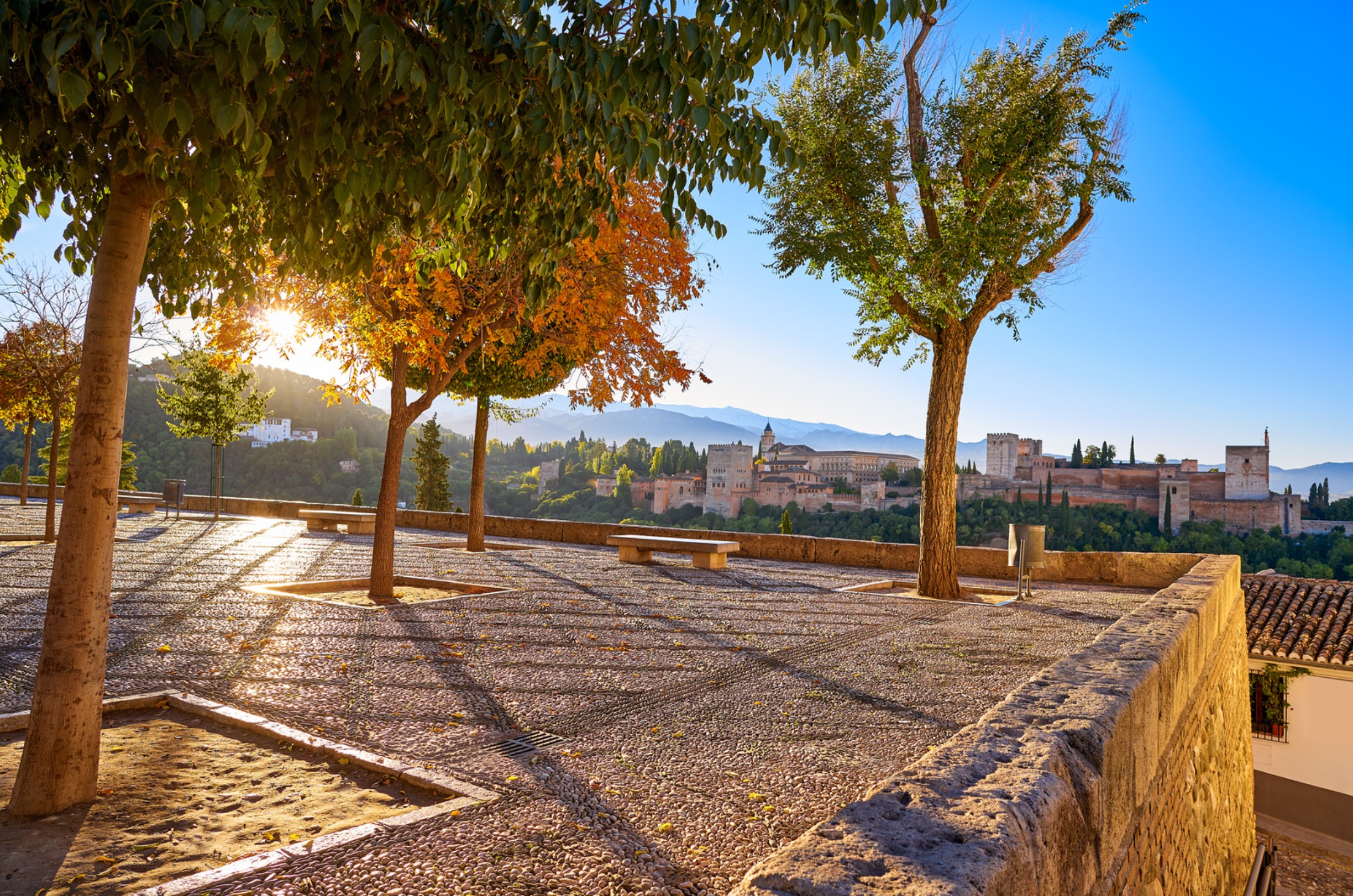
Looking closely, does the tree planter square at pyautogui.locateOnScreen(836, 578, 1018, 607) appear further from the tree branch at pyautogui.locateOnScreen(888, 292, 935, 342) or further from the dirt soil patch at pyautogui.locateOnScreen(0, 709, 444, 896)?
the dirt soil patch at pyautogui.locateOnScreen(0, 709, 444, 896)

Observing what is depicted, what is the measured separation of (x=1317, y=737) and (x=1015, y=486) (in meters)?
74.6

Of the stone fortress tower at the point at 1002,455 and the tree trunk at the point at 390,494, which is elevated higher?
the stone fortress tower at the point at 1002,455

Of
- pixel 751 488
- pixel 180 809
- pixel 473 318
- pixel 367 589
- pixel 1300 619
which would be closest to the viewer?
pixel 180 809

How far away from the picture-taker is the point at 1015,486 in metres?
86.6

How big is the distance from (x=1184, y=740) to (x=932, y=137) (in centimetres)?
740

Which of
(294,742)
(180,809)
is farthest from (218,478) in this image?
(180,809)

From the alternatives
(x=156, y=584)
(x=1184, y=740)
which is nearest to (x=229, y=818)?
(x=1184, y=740)

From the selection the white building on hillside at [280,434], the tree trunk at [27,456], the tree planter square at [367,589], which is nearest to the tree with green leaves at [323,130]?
the tree planter square at [367,589]

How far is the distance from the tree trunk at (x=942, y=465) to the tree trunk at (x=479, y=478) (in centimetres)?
672

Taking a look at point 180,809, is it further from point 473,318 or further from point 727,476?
point 727,476

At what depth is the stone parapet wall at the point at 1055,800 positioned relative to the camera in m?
1.40

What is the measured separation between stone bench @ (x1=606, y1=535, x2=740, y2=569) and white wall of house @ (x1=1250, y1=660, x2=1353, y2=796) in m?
12.6

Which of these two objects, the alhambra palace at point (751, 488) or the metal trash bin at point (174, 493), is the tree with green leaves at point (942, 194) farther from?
the alhambra palace at point (751, 488)

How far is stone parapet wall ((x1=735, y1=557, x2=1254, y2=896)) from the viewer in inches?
55.0
